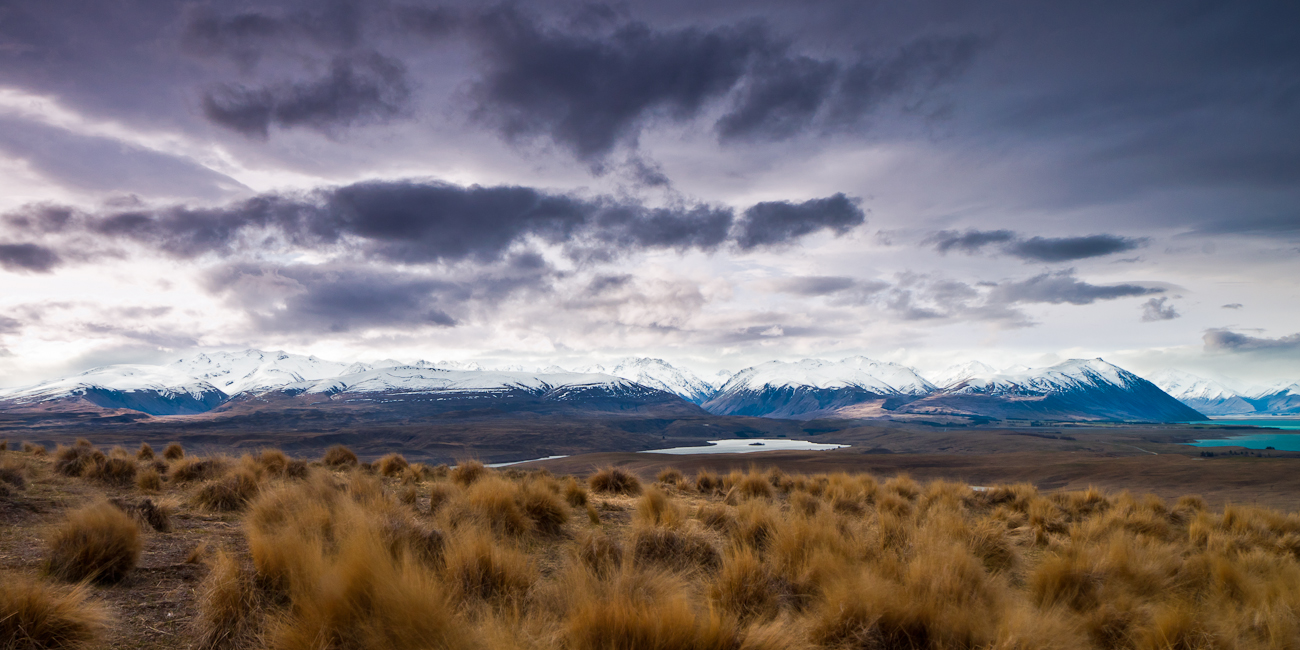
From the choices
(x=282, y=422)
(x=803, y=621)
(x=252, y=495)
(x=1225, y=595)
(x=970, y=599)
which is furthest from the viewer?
(x=282, y=422)

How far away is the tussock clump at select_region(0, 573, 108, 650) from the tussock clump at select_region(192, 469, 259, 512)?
5668mm

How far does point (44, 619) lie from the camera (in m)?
3.70

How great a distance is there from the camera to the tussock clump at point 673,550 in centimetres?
592

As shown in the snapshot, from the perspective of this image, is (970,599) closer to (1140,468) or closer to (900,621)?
(900,621)

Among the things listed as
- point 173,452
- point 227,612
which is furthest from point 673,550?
point 173,452

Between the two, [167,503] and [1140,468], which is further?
[1140,468]

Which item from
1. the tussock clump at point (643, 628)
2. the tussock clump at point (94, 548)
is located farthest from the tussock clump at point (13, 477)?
the tussock clump at point (643, 628)

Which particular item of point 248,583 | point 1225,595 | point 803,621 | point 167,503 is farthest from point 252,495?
Result: point 1225,595

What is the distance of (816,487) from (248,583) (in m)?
12.7

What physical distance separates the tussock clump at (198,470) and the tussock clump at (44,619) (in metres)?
8.85

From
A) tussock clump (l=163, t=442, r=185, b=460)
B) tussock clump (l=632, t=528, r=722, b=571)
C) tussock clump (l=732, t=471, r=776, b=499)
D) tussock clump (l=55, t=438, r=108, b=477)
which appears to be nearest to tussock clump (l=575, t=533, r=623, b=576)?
tussock clump (l=632, t=528, r=722, b=571)

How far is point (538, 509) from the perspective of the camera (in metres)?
8.56

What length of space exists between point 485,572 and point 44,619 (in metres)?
2.72

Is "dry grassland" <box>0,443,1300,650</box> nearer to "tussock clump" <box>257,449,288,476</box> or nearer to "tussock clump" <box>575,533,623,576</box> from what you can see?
"tussock clump" <box>575,533,623,576</box>
